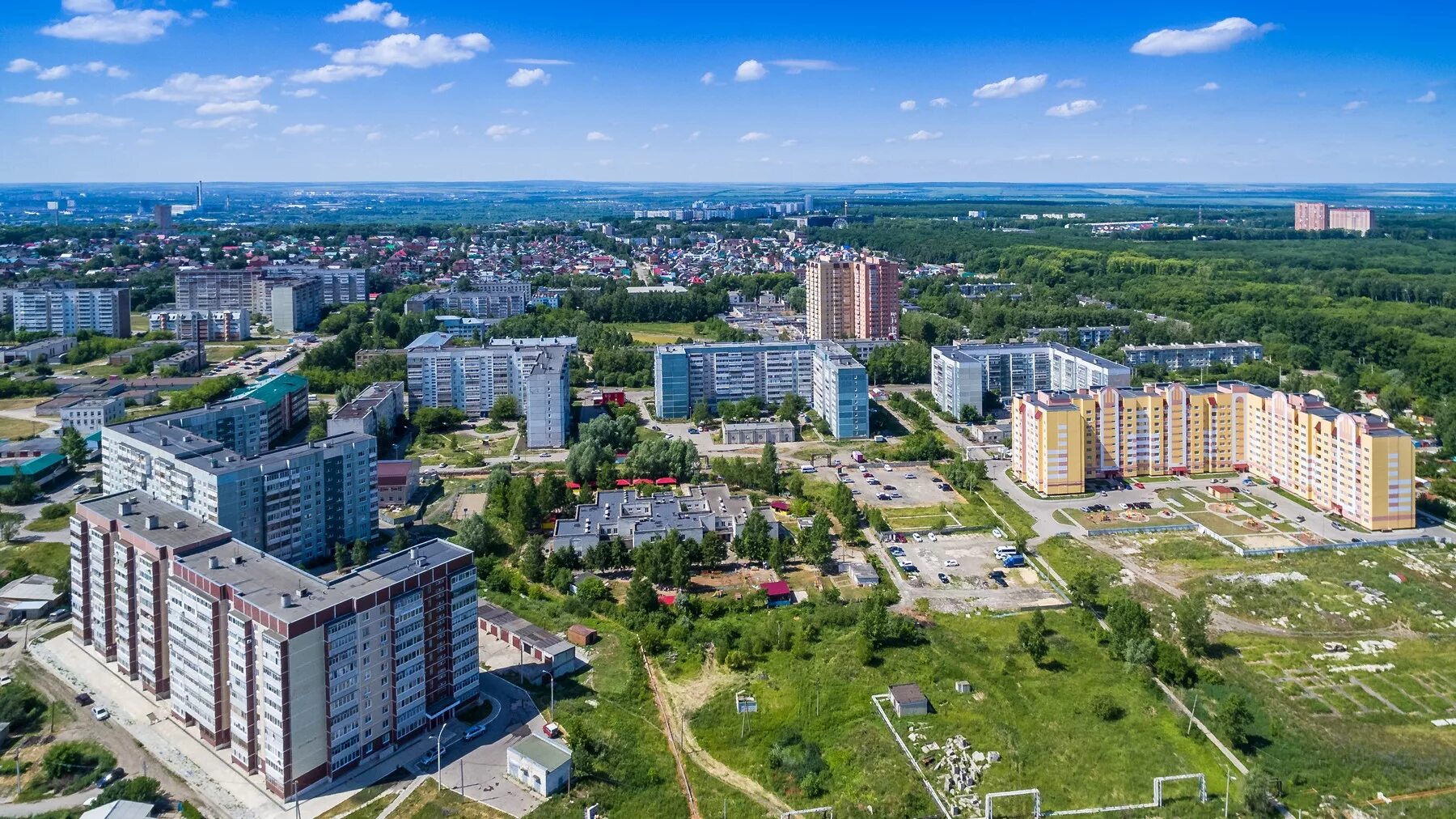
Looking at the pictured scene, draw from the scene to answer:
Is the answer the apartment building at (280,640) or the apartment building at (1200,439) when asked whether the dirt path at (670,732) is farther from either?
the apartment building at (1200,439)

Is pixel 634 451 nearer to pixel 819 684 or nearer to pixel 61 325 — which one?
pixel 819 684

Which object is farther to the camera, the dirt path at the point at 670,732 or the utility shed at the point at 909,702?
the utility shed at the point at 909,702

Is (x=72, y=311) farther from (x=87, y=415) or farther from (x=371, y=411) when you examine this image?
(x=371, y=411)

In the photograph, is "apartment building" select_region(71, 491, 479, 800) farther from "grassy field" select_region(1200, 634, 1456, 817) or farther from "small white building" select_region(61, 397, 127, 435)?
"small white building" select_region(61, 397, 127, 435)

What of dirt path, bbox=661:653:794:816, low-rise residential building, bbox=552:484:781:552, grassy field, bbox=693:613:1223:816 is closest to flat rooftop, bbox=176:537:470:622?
dirt path, bbox=661:653:794:816

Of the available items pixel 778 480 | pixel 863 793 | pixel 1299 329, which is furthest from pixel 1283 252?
pixel 863 793

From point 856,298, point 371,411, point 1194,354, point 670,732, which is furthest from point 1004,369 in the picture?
point 670,732

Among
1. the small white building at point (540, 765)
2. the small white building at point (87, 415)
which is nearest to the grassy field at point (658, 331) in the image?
the small white building at point (87, 415)
